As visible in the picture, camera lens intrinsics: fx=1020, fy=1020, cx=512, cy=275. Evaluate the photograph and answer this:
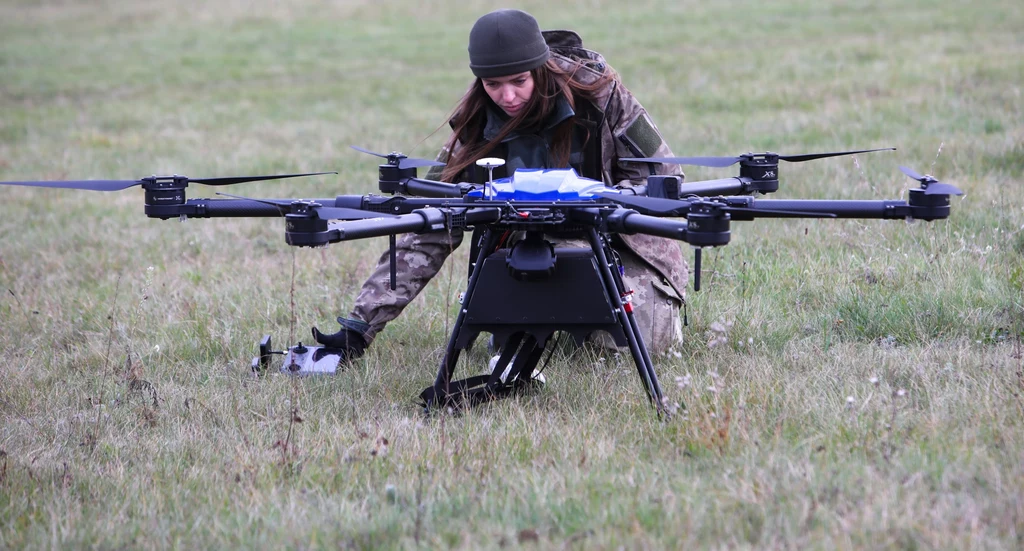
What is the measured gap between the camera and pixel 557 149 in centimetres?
530

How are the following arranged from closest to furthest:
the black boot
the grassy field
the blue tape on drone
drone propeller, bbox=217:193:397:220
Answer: the grassy field
drone propeller, bbox=217:193:397:220
the blue tape on drone
the black boot

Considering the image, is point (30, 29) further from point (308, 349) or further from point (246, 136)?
point (308, 349)

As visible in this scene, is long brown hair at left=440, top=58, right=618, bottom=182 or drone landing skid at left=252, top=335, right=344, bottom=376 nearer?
long brown hair at left=440, top=58, right=618, bottom=182

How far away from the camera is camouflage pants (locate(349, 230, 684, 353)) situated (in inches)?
209

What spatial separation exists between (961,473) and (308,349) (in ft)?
10.8

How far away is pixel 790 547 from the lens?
3.22m

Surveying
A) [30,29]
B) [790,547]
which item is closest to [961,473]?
[790,547]

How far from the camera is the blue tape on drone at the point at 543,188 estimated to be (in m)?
4.25

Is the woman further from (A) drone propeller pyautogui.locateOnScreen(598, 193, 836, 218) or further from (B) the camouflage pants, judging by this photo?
(A) drone propeller pyautogui.locateOnScreen(598, 193, 836, 218)

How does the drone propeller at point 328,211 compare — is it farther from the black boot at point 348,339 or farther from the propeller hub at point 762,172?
the propeller hub at point 762,172

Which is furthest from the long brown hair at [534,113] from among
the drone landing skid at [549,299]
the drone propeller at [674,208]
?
the drone propeller at [674,208]

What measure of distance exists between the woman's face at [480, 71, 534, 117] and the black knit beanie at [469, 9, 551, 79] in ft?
0.28

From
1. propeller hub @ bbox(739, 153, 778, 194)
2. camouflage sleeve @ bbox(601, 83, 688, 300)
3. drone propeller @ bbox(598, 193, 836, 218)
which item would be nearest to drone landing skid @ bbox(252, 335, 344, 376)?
camouflage sleeve @ bbox(601, 83, 688, 300)

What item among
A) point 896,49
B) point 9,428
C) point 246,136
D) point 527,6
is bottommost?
point 9,428
